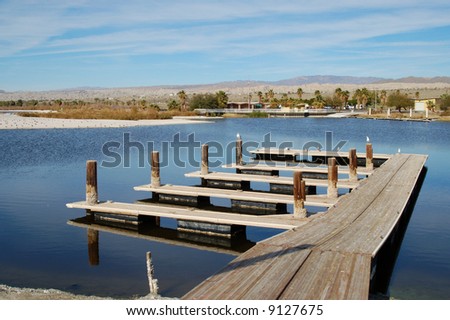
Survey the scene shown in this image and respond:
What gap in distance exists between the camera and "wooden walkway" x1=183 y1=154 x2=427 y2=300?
25.7 feet

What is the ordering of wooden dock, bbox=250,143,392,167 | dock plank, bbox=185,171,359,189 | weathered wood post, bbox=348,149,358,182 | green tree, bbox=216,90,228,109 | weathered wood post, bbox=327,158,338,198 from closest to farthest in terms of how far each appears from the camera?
weathered wood post, bbox=327,158,338,198 < dock plank, bbox=185,171,359,189 < weathered wood post, bbox=348,149,358,182 < wooden dock, bbox=250,143,392,167 < green tree, bbox=216,90,228,109

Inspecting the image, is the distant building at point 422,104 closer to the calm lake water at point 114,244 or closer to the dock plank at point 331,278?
the calm lake water at point 114,244

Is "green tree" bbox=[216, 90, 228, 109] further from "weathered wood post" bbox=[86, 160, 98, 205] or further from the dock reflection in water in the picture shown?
the dock reflection in water

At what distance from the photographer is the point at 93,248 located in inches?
551

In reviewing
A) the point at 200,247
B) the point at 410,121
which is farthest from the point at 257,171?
the point at 410,121

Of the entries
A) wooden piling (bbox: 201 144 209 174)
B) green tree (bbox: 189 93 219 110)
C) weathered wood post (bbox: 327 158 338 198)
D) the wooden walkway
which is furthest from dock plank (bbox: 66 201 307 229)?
green tree (bbox: 189 93 219 110)

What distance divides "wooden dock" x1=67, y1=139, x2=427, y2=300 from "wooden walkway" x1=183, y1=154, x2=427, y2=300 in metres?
0.01

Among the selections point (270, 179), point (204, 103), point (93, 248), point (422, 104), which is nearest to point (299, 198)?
point (93, 248)

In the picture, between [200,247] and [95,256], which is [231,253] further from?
[95,256]

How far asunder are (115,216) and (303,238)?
23.9 ft

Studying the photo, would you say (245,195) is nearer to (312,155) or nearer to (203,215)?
(203,215)

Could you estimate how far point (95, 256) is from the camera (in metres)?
13.3

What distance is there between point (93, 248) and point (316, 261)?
6836 millimetres

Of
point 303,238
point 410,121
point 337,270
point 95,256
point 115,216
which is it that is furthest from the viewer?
point 410,121
